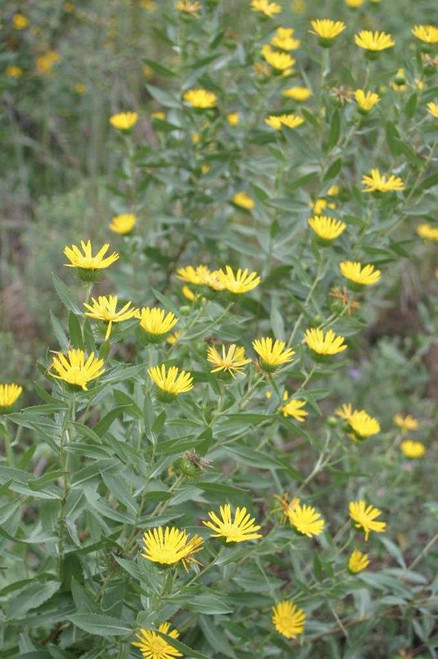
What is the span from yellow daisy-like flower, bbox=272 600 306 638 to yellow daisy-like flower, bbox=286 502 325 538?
0.21 metres

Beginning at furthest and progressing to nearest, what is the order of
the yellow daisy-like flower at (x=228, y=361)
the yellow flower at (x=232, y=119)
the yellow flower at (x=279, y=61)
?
the yellow flower at (x=232, y=119), the yellow flower at (x=279, y=61), the yellow daisy-like flower at (x=228, y=361)

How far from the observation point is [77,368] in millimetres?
1267

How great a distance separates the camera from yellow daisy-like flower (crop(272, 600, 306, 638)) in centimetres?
169

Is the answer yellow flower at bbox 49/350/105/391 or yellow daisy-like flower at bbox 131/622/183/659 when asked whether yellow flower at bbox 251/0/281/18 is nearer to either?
yellow flower at bbox 49/350/105/391

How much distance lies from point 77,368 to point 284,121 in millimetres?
1184

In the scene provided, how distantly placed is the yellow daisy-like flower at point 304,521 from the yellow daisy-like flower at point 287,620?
0.68 ft

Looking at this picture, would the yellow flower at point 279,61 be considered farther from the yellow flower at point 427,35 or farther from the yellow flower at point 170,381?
the yellow flower at point 170,381

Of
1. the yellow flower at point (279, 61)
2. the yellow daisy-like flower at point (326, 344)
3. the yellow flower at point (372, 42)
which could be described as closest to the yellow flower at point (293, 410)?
the yellow daisy-like flower at point (326, 344)

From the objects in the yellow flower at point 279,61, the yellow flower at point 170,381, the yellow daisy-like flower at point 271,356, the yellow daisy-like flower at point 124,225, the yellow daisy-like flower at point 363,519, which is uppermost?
the yellow flower at point 279,61

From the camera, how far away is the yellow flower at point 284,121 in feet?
Answer: 7.11

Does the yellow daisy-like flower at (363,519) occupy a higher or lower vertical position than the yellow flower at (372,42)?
lower

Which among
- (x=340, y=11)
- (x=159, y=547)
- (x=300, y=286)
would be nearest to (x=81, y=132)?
(x=340, y=11)

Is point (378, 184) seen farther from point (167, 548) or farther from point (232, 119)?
point (167, 548)

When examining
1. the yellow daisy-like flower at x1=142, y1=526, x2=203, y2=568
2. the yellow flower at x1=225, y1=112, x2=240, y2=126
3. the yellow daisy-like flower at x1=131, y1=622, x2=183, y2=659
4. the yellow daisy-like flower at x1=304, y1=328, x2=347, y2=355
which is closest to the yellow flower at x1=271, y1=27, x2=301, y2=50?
the yellow flower at x1=225, y1=112, x2=240, y2=126
